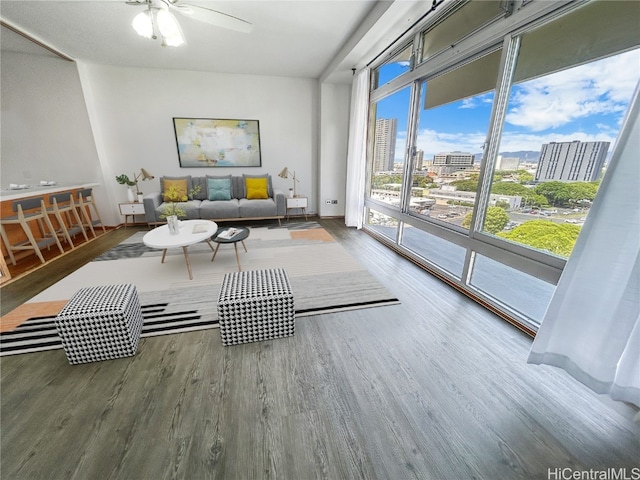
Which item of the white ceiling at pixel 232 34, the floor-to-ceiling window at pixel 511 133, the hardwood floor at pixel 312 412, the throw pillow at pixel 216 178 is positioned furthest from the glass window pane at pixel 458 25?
the throw pillow at pixel 216 178

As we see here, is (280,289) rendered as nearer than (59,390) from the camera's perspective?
No

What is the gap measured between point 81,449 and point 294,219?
4.36 metres

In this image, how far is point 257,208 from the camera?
4566 mm

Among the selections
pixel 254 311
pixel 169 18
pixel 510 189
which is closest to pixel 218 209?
pixel 169 18

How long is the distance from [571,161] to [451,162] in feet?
3.54

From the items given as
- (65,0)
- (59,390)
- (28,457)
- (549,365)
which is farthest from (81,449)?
(65,0)

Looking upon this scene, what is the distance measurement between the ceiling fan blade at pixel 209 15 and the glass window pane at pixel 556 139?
232 cm

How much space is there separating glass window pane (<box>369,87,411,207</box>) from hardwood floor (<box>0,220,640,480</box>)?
7.66ft

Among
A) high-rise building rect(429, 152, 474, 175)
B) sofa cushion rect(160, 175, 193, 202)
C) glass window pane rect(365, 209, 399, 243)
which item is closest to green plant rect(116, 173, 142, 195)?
Result: sofa cushion rect(160, 175, 193, 202)

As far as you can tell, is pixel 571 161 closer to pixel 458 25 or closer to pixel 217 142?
pixel 458 25

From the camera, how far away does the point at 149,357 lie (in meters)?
1.64

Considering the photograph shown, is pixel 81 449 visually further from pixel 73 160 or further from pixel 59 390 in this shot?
pixel 73 160

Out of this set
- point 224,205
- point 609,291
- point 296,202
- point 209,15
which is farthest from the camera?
point 296,202

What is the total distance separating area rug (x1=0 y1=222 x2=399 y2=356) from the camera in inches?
76.8
